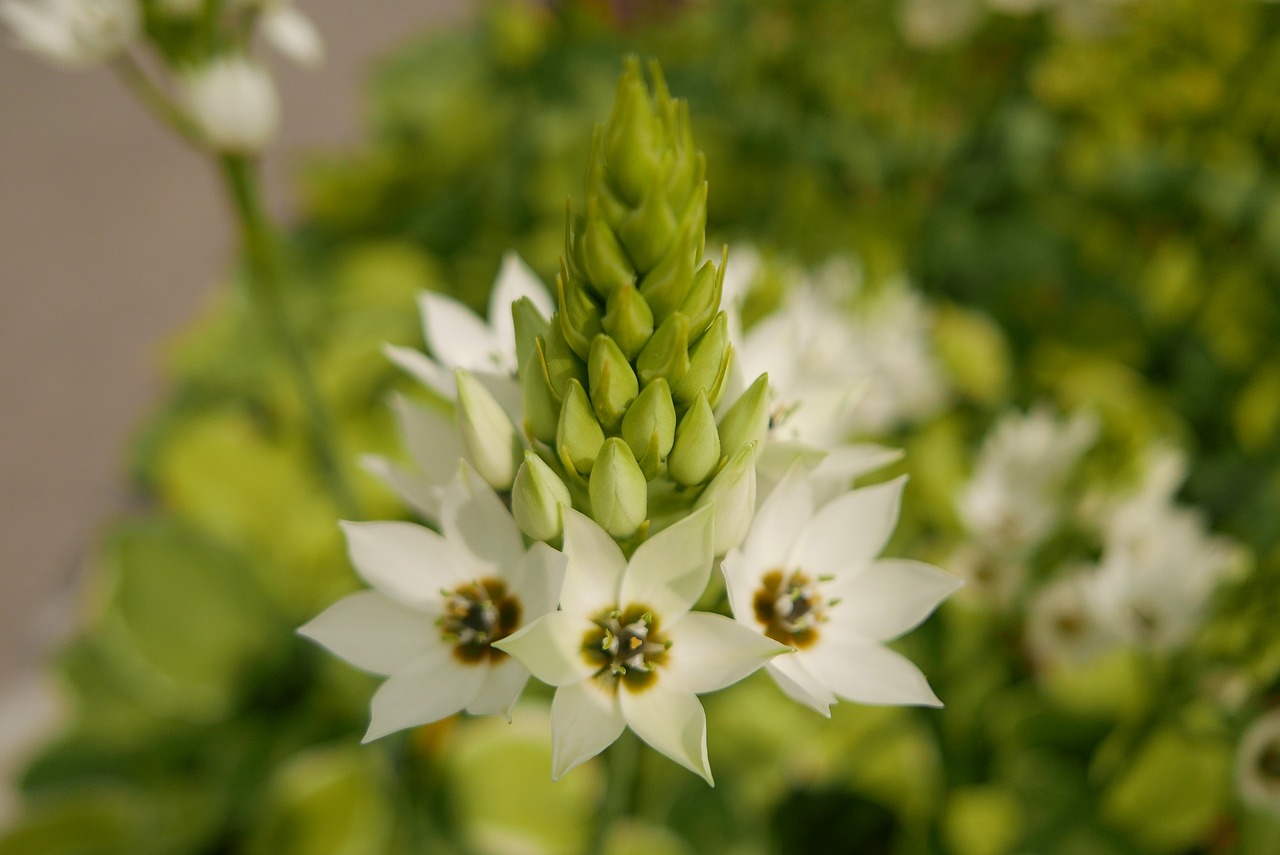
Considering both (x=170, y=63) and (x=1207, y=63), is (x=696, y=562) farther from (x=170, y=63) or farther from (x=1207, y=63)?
(x=1207, y=63)

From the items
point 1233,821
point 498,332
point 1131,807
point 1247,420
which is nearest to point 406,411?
point 498,332

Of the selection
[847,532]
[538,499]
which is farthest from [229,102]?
[847,532]

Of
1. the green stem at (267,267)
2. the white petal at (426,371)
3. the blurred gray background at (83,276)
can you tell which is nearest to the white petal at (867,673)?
the white petal at (426,371)

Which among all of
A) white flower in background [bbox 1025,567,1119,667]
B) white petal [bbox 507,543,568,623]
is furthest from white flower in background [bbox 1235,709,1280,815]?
white petal [bbox 507,543,568,623]

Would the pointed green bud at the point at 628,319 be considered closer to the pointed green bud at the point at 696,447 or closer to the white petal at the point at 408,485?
the pointed green bud at the point at 696,447

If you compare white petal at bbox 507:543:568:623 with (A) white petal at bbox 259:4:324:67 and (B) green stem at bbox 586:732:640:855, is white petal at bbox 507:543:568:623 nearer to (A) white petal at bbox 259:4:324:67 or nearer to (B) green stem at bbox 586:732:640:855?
(B) green stem at bbox 586:732:640:855

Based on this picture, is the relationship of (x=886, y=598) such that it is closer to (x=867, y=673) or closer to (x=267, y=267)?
(x=867, y=673)
